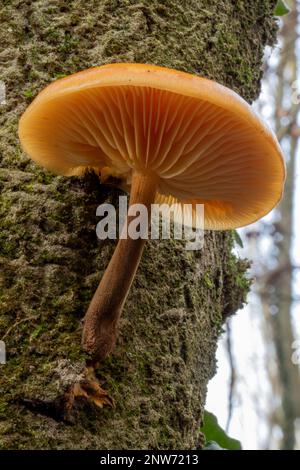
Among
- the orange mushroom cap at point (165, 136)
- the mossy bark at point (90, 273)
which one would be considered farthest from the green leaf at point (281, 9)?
the orange mushroom cap at point (165, 136)

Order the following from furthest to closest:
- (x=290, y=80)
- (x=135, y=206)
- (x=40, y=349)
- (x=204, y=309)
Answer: (x=290, y=80) → (x=204, y=309) → (x=135, y=206) → (x=40, y=349)

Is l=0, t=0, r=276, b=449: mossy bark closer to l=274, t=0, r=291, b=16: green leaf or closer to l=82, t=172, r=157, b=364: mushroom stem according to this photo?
l=82, t=172, r=157, b=364: mushroom stem

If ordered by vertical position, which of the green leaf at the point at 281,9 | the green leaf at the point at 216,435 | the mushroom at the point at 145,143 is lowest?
the green leaf at the point at 216,435

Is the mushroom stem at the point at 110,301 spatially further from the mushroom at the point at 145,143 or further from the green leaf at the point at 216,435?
the green leaf at the point at 216,435

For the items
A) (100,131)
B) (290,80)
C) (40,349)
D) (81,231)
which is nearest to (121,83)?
(100,131)

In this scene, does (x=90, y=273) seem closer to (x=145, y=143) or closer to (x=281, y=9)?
(x=145, y=143)

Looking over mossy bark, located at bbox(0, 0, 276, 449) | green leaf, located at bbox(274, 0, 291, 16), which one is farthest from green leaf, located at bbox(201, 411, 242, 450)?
green leaf, located at bbox(274, 0, 291, 16)
